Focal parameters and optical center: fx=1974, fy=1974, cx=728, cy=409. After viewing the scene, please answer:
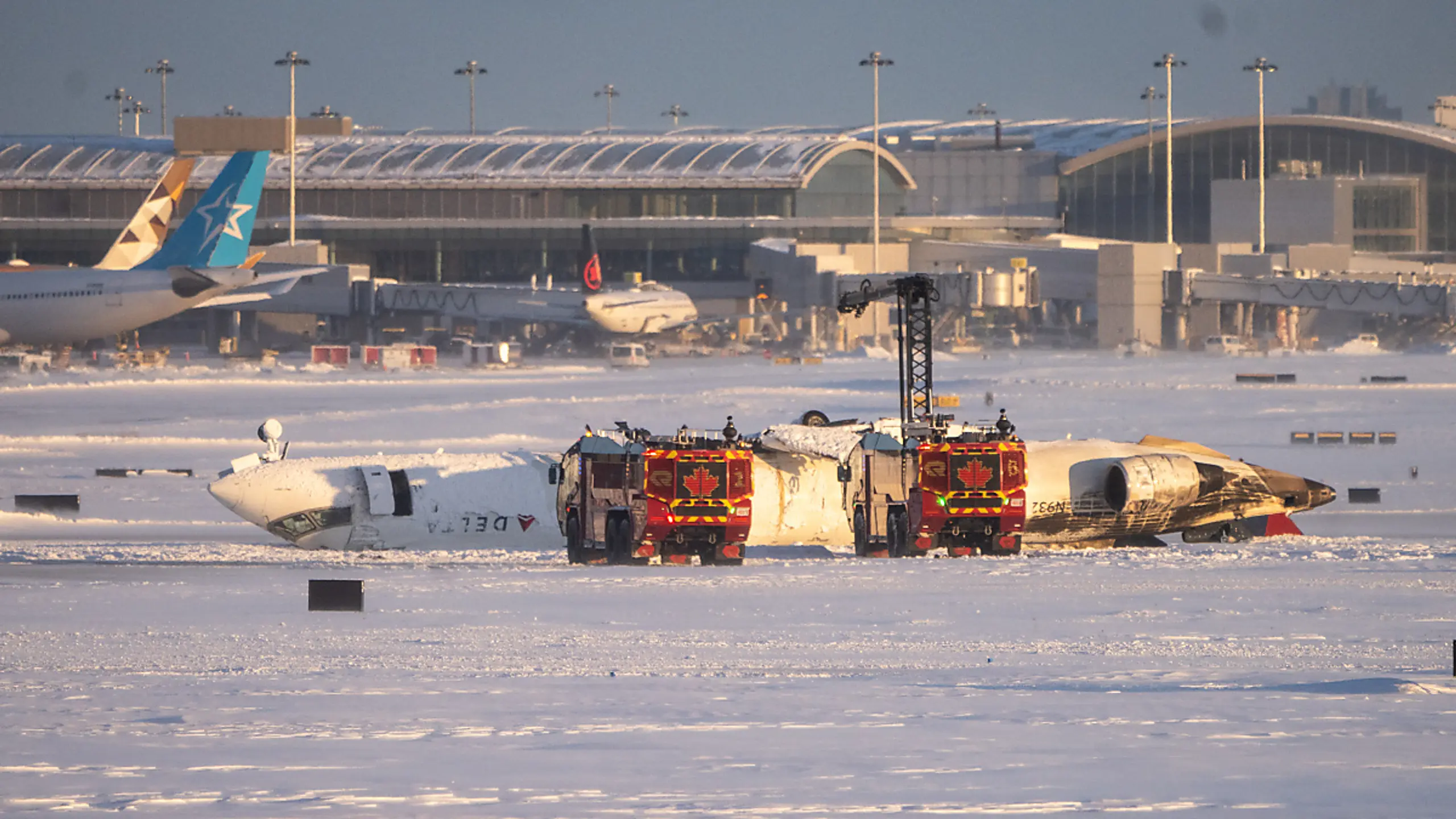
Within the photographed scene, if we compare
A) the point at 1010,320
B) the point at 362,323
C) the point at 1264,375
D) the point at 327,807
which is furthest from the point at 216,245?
the point at 327,807

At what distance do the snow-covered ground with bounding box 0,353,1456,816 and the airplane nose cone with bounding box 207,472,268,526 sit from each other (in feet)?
2.29

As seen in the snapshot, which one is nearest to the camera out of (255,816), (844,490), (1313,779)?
(255,816)

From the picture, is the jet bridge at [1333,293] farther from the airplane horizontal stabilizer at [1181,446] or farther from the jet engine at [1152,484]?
the jet engine at [1152,484]

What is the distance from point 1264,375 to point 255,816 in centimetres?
7077

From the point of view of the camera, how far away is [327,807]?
15430 millimetres

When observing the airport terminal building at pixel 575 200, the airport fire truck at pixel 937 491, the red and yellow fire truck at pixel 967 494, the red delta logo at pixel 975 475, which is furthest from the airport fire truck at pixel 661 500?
the airport terminal building at pixel 575 200

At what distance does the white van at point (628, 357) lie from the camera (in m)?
101

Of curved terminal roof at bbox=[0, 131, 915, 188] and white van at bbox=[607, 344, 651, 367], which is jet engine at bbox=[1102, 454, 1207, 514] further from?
curved terminal roof at bbox=[0, 131, 915, 188]

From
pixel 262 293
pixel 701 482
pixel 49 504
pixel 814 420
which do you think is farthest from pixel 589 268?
pixel 701 482

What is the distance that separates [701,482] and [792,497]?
428 cm

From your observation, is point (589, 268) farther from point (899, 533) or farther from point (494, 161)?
point (899, 533)

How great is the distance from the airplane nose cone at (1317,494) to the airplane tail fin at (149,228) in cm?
6875

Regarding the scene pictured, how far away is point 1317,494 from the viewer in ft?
137

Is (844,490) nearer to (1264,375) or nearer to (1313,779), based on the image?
(1313,779)
